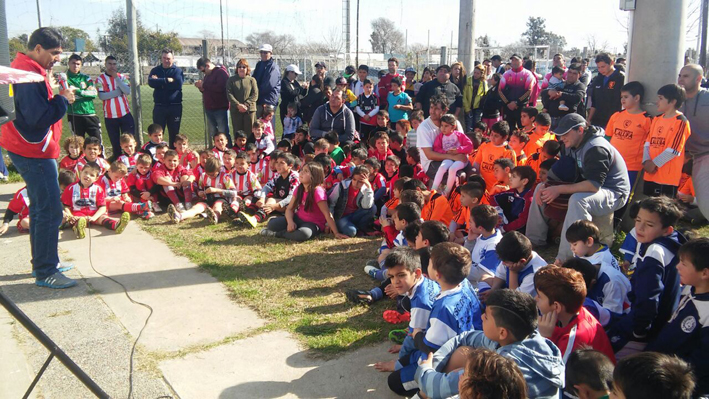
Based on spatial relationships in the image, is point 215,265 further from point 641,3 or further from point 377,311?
point 641,3

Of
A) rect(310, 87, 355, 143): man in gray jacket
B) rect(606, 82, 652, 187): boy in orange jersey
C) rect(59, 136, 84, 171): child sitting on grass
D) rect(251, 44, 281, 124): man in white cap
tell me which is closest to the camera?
rect(606, 82, 652, 187): boy in orange jersey

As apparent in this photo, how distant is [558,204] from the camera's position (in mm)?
5516

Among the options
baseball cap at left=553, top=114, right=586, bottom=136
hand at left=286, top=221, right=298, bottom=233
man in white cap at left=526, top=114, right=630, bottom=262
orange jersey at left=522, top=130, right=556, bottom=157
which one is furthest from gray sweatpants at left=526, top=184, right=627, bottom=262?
hand at left=286, top=221, right=298, bottom=233

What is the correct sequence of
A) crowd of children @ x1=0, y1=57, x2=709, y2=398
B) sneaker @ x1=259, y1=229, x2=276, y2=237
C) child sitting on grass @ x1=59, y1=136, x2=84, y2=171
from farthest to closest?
1. child sitting on grass @ x1=59, y1=136, x2=84, y2=171
2. sneaker @ x1=259, y1=229, x2=276, y2=237
3. crowd of children @ x1=0, y1=57, x2=709, y2=398

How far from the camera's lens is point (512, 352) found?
2.52 metres

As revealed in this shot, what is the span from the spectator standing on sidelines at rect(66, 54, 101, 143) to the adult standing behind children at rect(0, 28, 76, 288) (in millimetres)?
5169

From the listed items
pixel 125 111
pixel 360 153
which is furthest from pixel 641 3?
pixel 125 111

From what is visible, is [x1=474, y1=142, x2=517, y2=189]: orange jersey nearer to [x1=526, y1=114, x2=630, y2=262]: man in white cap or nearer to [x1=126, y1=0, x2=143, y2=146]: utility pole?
[x1=526, y1=114, x2=630, y2=262]: man in white cap

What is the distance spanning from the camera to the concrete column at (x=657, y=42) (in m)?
6.04

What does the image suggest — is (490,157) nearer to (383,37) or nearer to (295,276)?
(295,276)

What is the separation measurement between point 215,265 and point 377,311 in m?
1.98

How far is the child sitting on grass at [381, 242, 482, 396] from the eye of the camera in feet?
10.2

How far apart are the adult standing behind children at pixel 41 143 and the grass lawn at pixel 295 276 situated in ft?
4.59

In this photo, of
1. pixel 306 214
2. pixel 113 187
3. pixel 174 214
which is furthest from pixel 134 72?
pixel 306 214
